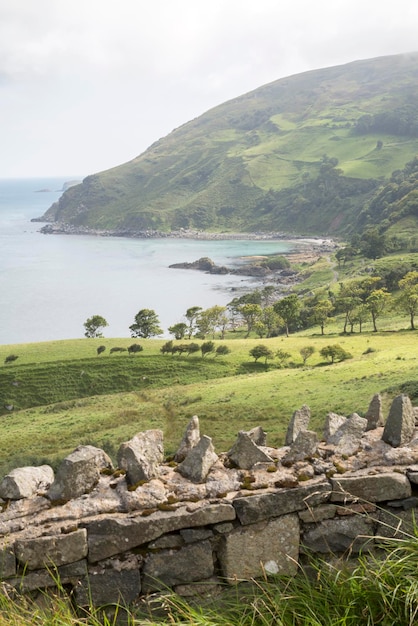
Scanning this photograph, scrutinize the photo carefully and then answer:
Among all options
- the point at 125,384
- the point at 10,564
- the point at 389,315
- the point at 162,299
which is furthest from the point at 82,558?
the point at 162,299

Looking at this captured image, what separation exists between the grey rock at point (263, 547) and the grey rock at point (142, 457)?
1543 mm

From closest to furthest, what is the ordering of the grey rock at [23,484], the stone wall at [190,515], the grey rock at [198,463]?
1. the stone wall at [190,515]
2. the grey rock at [23,484]
3. the grey rock at [198,463]

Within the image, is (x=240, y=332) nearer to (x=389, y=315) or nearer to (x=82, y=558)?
(x=389, y=315)

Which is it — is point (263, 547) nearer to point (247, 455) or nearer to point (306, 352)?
point (247, 455)

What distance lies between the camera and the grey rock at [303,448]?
8.74m

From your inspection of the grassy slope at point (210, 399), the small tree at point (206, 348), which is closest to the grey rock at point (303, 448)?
the grassy slope at point (210, 399)

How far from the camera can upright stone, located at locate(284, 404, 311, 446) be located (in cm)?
1004

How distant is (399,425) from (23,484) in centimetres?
609

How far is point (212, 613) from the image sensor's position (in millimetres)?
6137

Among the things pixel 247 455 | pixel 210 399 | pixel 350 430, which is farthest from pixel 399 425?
pixel 210 399

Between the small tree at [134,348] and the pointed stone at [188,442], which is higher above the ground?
the pointed stone at [188,442]

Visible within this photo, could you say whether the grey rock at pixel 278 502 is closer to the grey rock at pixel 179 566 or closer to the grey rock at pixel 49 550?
the grey rock at pixel 179 566

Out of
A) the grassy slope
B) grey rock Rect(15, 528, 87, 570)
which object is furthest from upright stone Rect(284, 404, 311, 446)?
the grassy slope

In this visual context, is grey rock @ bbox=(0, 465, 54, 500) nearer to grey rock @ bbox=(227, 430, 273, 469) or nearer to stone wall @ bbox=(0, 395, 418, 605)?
stone wall @ bbox=(0, 395, 418, 605)
